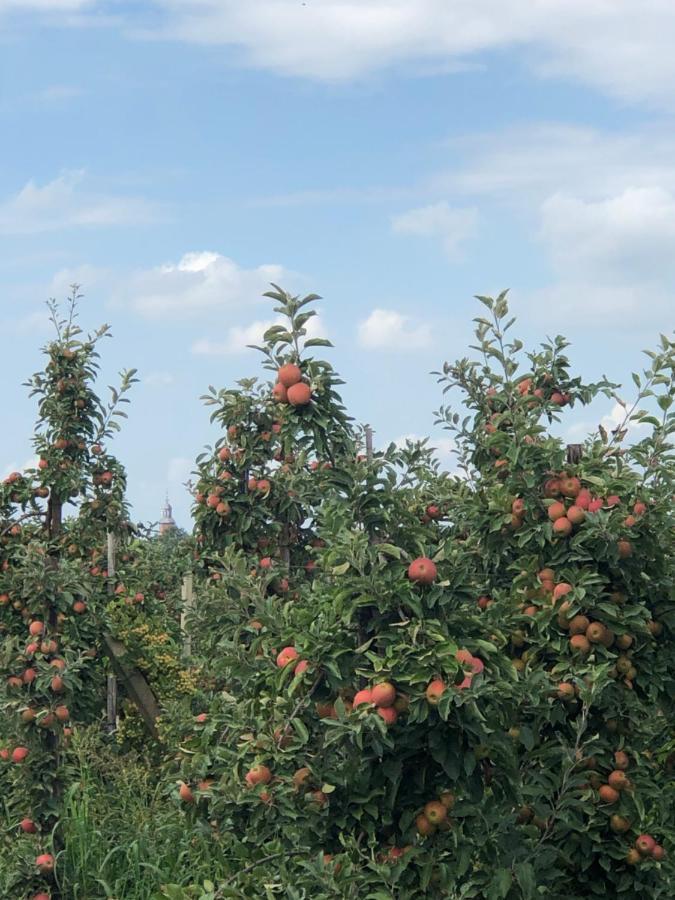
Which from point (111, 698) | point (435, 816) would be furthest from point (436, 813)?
point (111, 698)

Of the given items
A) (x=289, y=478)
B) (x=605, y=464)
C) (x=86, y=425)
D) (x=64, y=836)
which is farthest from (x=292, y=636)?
(x=86, y=425)

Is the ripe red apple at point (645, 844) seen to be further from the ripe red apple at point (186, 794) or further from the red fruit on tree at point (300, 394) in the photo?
the red fruit on tree at point (300, 394)

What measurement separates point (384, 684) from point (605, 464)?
2.27 m

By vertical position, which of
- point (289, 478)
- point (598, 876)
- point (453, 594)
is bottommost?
point (598, 876)

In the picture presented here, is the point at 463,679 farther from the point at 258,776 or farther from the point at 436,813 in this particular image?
the point at 258,776

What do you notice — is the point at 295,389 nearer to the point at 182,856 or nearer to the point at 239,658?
the point at 239,658

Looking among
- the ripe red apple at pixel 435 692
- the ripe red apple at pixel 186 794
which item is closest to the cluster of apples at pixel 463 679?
the ripe red apple at pixel 435 692

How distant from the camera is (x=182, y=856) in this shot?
22.8 feet

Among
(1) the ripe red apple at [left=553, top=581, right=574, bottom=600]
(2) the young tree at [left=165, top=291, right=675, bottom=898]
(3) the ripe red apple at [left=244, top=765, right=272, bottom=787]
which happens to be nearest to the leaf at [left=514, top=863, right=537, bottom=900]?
(2) the young tree at [left=165, top=291, right=675, bottom=898]

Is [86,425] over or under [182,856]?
over

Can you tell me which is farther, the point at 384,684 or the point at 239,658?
the point at 239,658

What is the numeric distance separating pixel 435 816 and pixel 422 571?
878 mm

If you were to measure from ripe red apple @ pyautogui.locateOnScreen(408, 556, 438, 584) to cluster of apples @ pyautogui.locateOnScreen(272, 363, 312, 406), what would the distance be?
0.76 m

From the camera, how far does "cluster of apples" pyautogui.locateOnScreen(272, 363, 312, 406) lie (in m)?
4.50
